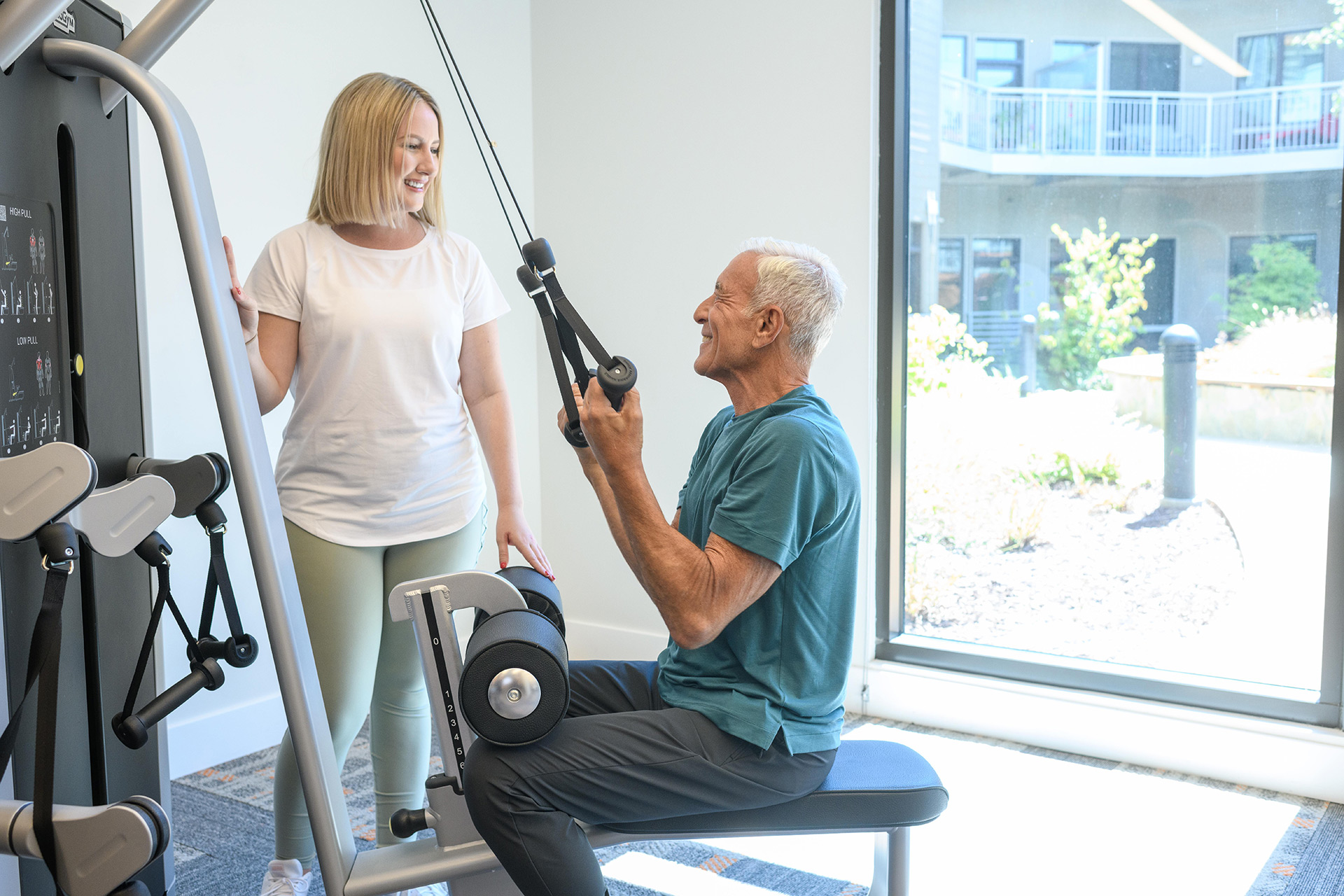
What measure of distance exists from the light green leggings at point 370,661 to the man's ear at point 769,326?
2.14 ft

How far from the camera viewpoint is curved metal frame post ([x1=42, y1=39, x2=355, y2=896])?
1.26m

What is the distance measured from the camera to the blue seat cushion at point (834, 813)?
140 centimetres

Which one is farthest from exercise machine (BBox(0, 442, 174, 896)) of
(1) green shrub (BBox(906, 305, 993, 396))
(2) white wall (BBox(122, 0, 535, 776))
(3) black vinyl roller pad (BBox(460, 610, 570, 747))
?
(1) green shrub (BBox(906, 305, 993, 396))

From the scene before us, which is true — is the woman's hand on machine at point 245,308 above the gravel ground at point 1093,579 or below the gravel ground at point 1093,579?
above

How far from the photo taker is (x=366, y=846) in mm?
2322

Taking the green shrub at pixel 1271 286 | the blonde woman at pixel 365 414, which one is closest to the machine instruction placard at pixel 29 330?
the blonde woman at pixel 365 414

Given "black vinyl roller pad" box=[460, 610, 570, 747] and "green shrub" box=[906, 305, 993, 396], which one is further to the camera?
"green shrub" box=[906, 305, 993, 396]

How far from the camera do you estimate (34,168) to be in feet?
3.97

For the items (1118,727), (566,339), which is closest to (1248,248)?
(1118,727)

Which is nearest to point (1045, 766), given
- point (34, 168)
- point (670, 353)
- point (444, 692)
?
point (670, 353)

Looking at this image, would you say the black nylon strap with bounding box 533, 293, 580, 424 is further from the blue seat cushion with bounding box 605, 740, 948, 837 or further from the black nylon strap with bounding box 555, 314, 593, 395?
the blue seat cushion with bounding box 605, 740, 948, 837

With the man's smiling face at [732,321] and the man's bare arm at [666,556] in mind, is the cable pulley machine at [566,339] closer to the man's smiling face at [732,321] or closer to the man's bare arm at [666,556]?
the man's bare arm at [666,556]

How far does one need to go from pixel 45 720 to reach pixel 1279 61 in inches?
110

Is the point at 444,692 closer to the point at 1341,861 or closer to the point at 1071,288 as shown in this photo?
the point at 1341,861
